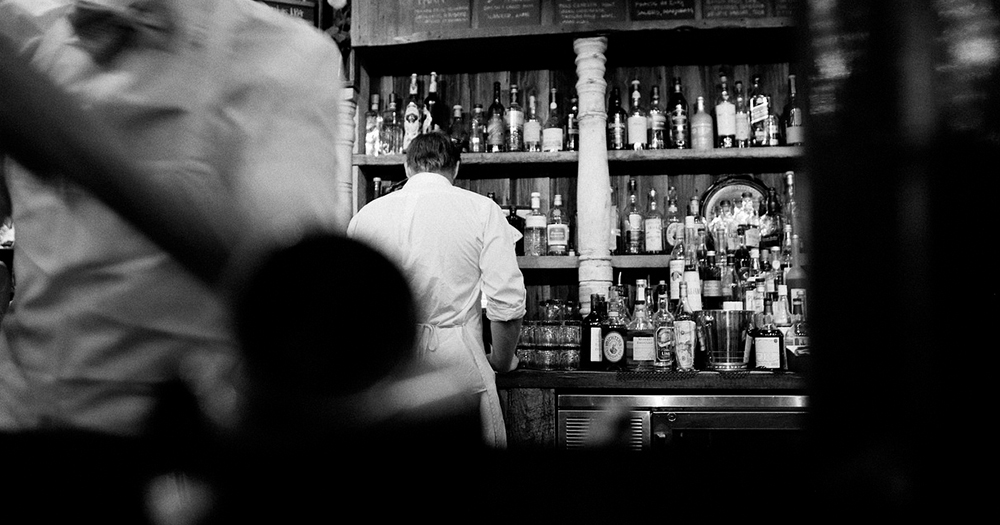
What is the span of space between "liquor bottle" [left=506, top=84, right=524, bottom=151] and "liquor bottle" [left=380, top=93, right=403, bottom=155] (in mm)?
462

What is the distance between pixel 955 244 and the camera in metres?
0.14

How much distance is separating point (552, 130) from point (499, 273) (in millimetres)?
881

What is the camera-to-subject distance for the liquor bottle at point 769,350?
2.07 m

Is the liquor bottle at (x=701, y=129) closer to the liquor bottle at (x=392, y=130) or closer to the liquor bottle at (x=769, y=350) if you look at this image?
the liquor bottle at (x=769, y=350)

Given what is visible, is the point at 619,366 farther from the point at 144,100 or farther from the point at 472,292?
the point at 144,100

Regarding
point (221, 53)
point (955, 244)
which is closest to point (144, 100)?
point (221, 53)

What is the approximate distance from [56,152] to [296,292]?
8cm

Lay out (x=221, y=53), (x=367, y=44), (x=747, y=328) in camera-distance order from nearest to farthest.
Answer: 1. (x=221, y=53)
2. (x=747, y=328)
3. (x=367, y=44)

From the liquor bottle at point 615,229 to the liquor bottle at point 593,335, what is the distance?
27 cm

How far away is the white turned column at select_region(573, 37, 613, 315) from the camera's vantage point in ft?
7.94

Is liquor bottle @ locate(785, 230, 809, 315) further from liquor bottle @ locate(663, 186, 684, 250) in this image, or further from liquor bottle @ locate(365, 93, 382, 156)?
A: liquor bottle @ locate(365, 93, 382, 156)

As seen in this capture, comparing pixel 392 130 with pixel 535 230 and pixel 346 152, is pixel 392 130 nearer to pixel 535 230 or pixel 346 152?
pixel 346 152

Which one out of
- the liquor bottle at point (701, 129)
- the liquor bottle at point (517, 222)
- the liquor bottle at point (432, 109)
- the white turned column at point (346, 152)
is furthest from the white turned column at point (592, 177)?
the white turned column at point (346, 152)

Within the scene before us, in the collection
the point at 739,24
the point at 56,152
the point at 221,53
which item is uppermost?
the point at 739,24
